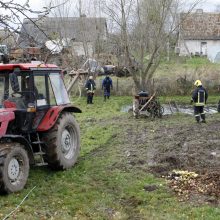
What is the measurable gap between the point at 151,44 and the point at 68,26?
9.43 metres

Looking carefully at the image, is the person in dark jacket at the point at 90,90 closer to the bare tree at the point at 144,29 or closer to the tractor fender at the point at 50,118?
the bare tree at the point at 144,29

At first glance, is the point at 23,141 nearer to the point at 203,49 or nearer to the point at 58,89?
the point at 58,89

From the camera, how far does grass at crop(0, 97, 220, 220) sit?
22.9 ft

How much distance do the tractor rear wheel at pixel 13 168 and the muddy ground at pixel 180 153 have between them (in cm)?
252

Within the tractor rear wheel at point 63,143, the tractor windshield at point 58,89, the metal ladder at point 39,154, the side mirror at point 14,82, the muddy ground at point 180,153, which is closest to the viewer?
the side mirror at point 14,82

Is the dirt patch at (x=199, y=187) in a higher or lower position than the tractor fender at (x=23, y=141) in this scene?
lower

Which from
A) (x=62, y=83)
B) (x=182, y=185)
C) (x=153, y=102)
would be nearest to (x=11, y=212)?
(x=182, y=185)

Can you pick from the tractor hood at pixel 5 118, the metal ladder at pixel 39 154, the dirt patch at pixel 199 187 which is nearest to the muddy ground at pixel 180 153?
the dirt patch at pixel 199 187

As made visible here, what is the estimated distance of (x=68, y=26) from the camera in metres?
32.7

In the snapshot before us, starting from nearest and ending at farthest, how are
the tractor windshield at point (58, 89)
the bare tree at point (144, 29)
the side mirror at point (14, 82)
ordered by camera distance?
the side mirror at point (14, 82) → the tractor windshield at point (58, 89) → the bare tree at point (144, 29)

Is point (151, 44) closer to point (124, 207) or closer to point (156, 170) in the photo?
A: point (156, 170)

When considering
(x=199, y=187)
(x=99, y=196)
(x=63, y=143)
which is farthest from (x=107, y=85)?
(x=99, y=196)

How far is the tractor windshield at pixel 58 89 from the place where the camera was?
9695 mm

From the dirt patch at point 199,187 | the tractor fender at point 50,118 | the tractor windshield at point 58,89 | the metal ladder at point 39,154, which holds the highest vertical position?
the tractor windshield at point 58,89
